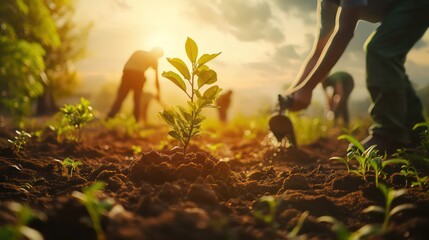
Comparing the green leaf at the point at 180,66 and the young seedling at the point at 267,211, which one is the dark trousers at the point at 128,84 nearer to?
the green leaf at the point at 180,66

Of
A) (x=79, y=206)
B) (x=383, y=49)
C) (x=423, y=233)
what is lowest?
(x=423, y=233)

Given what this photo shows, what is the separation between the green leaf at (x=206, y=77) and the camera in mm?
1987

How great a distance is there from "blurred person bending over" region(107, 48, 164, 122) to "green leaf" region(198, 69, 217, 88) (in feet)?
13.2

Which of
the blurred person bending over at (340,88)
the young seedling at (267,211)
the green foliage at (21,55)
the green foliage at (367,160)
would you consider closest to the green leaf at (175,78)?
the young seedling at (267,211)

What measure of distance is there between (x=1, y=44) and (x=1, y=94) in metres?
1.13

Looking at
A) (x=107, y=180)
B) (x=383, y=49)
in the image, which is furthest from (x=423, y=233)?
(x=383, y=49)

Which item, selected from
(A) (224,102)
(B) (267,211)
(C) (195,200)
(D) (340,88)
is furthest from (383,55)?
(A) (224,102)

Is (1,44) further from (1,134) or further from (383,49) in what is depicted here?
(383,49)

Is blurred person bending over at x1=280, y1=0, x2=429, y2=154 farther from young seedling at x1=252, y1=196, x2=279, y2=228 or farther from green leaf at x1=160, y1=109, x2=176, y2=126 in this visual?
young seedling at x1=252, y1=196, x2=279, y2=228

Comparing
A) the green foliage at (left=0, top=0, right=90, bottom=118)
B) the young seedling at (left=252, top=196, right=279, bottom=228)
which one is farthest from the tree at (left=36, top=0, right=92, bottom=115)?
the young seedling at (left=252, top=196, right=279, bottom=228)

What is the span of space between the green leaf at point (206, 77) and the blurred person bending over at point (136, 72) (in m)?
4.03

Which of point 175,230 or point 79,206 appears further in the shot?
point 79,206

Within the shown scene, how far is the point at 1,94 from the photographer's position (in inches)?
238

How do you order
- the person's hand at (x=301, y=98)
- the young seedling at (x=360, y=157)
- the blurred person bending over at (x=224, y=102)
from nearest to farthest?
the young seedling at (x=360, y=157)
the person's hand at (x=301, y=98)
the blurred person bending over at (x=224, y=102)
